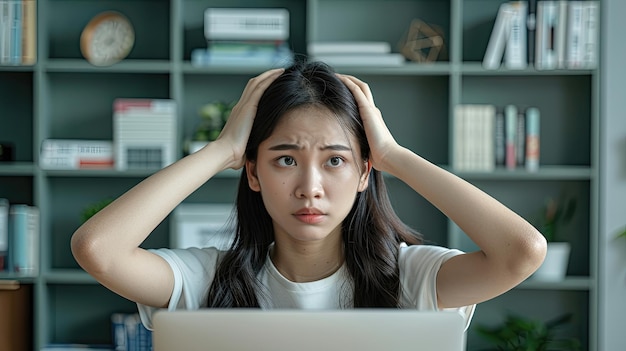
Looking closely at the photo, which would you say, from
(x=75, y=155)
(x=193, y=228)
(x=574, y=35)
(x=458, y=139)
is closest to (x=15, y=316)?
(x=75, y=155)

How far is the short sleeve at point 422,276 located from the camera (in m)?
1.60

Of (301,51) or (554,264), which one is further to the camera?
(301,51)

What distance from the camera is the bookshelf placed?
3.65 meters

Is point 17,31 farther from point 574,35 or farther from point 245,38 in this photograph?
point 574,35

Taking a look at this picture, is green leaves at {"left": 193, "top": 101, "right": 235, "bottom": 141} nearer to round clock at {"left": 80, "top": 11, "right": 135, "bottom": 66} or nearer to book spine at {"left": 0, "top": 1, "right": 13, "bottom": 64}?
round clock at {"left": 80, "top": 11, "right": 135, "bottom": 66}

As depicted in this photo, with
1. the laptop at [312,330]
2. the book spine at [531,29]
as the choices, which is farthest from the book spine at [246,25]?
the laptop at [312,330]

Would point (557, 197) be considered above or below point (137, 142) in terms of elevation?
below

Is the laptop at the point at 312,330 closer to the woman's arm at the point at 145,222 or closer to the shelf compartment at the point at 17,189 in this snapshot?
the woman's arm at the point at 145,222

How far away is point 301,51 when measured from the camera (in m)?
3.65

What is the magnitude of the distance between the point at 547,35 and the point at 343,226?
200 centimetres

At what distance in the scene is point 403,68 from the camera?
3432 millimetres

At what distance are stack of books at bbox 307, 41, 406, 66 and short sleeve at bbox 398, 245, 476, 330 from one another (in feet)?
5.98

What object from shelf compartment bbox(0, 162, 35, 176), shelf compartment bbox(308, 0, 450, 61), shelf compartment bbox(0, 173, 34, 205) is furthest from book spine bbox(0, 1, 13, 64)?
shelf compartment bbox(308, 0, 450, 61)

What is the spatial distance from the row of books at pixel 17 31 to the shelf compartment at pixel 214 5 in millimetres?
628
